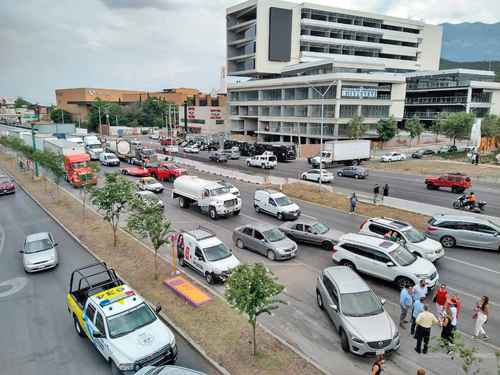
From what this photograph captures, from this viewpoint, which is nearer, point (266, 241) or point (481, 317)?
point (481, 317)

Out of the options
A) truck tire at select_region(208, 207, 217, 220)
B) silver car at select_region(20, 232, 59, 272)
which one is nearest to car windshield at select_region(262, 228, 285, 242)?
truck tire at select_region(208, 207, 217, 220)

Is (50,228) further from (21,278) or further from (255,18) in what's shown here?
(255,18)

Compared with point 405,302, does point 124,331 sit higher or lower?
lower

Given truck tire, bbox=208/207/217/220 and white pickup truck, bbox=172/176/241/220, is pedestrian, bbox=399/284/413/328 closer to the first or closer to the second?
white pickup truck, bbox=172/176/241/220

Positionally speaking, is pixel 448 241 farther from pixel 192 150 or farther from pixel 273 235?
pixel 192 150

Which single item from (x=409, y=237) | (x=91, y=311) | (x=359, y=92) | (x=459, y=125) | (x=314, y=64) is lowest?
(x=91, y=311)

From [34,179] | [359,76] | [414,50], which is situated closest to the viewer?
[34,179]

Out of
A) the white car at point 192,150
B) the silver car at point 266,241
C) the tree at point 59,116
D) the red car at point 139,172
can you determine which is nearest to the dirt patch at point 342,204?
the silver car at point 266,241

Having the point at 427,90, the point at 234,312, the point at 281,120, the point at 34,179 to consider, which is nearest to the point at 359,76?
the point at 281,120

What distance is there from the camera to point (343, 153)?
49.6 meters

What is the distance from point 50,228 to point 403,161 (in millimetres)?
48038

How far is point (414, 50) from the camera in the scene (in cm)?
10025

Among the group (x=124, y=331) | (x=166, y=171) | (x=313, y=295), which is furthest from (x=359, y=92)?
(x=124, y=331)

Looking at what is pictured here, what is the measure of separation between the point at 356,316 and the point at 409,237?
7.92 metres
